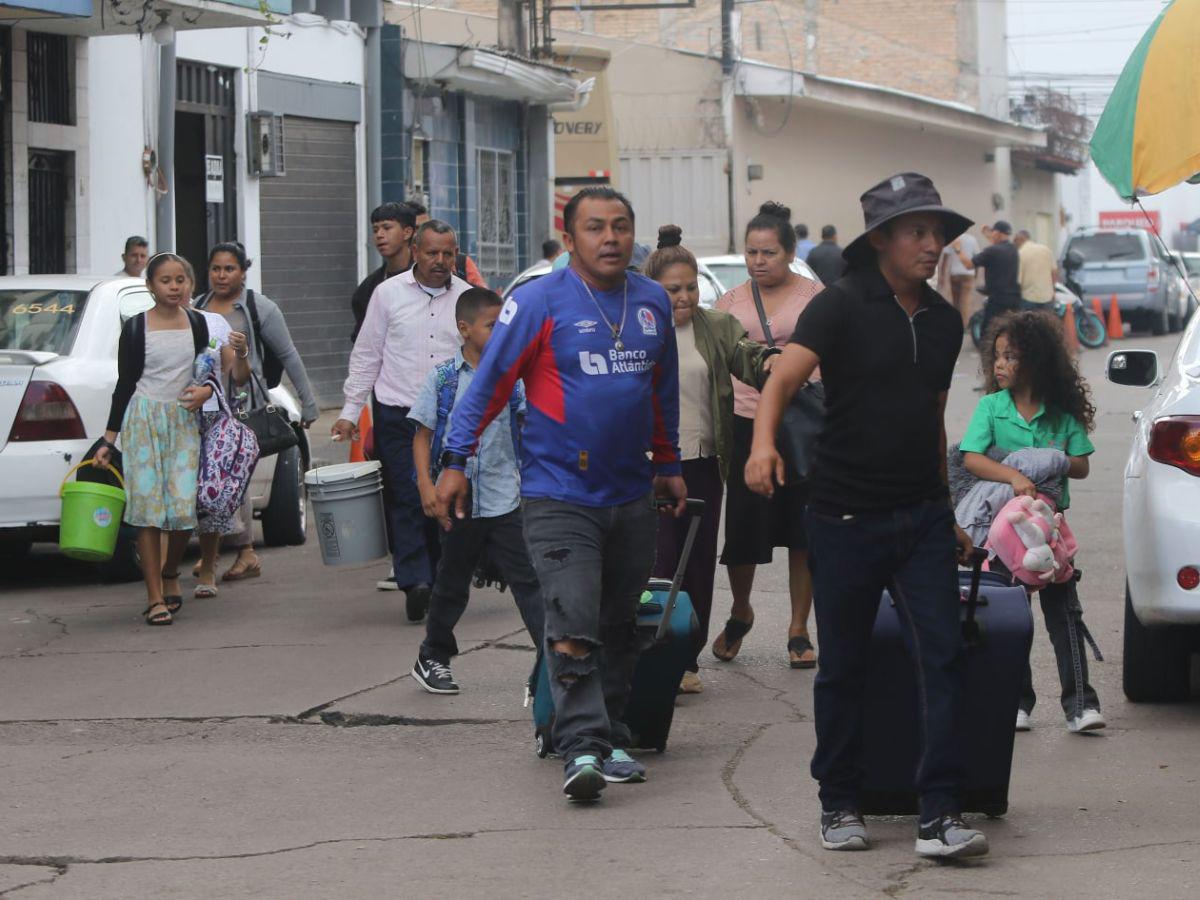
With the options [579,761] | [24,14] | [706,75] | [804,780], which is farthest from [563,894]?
[706,75]

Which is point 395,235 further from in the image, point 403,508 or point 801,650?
point 801,650

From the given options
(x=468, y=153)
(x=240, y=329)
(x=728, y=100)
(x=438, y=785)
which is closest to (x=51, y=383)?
(x=240, y=329)

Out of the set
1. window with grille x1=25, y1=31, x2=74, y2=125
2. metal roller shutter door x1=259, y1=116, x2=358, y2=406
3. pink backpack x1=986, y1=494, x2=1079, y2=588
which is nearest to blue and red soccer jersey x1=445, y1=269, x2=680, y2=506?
pink backpack x1=986, y1=494, x2=1079, y2=588

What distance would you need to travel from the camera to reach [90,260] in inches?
673

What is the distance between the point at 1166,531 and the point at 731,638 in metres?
2.16

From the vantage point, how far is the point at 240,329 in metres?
10.8

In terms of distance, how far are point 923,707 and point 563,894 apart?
3.52 feet

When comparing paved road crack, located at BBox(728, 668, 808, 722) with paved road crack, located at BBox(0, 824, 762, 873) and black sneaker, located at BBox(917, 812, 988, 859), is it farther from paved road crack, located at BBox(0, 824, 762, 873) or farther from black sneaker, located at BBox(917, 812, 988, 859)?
black sneaker, located at BBox(917, 812, 988, 859)

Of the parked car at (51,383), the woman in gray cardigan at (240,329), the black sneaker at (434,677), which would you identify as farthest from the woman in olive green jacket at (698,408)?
the parked car at (51,383)

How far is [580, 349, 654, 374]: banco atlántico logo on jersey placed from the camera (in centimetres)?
611

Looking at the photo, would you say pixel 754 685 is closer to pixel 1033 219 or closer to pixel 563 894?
pixel 563 894

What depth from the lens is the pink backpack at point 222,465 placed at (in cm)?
978

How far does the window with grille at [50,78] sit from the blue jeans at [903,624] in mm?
12498

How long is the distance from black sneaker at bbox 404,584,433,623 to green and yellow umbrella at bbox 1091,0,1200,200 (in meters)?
3.62
